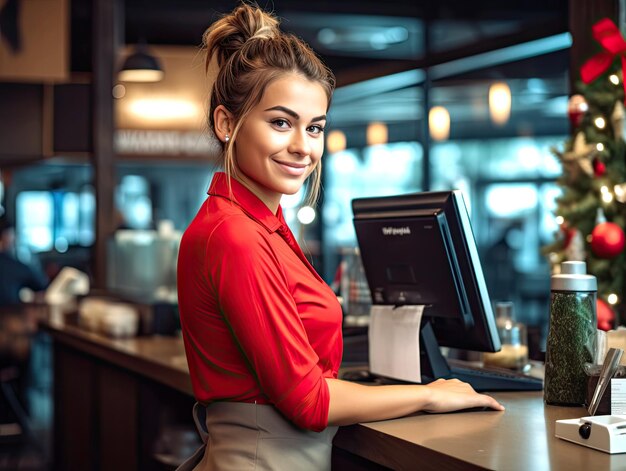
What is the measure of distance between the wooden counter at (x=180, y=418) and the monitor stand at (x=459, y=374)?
3 centimetres

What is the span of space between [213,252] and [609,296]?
1724 mm

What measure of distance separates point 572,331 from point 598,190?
1104 millimetres

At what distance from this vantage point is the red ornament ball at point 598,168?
A: 3.18m

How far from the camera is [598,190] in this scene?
3.19m

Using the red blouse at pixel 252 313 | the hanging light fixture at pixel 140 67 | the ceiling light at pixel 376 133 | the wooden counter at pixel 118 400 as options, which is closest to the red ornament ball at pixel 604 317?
the red blouse at pixel 252 313

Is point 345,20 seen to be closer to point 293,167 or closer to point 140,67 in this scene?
point 140,67

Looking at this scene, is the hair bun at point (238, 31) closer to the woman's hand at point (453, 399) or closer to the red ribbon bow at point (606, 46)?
the woman's hand at point (453, 399)

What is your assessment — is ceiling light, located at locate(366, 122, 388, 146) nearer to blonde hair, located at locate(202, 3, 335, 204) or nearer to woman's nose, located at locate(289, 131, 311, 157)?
blonde hair, located at locate(202, 3, 335, 204)

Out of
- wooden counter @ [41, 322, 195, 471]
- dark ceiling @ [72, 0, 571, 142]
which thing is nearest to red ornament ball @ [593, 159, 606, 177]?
wooden counter @ [41, 322, 195, 471]

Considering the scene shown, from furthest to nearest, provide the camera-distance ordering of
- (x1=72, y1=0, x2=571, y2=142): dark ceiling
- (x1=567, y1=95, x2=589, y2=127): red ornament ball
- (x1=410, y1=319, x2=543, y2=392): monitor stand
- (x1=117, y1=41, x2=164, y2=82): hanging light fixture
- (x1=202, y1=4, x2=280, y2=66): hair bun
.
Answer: (x1=72, y1=0, x2=571, y2=142): dark ceiling, (x1=117, y1=41, x2=164, y2=82): hanging light fixture, (x1=567, y1=95, x2=589, y2=127): red ornament ball, (x1=410, y1=319, x2=543, y2=392): monitor stand, (x1=202, y1=4, x2=280, y2=66): hair bun

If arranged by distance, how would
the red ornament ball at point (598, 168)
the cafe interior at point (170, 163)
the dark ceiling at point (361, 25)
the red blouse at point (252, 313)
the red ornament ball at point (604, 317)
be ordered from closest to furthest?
the red blouse at point (252, 313)
the red ornament ball at point (604, 317)
the red ornament ball at point (598, 168)
the cafe interior at point (170, 163)
the dark ceiling at point (361, 25)

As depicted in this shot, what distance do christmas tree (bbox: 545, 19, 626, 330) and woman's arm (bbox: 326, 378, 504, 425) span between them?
41.7 inches

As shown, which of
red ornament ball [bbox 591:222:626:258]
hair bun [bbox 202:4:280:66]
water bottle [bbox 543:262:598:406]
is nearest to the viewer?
hair bun [bbox 202:4:280:66]

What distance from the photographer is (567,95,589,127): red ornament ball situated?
3311 mm
